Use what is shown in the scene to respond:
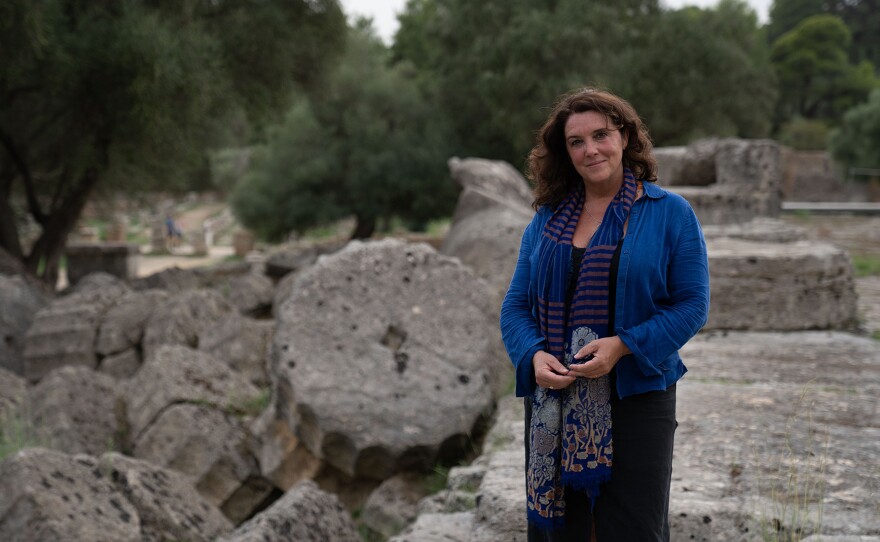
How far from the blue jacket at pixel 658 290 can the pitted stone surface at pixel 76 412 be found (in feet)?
14.1

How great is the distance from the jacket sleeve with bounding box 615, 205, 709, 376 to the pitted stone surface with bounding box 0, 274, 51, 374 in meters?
7.76

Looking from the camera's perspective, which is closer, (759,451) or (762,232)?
(759,451)

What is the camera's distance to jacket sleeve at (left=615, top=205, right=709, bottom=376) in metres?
1.93

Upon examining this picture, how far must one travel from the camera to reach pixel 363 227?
20.8 metres

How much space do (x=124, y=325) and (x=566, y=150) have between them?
712cm

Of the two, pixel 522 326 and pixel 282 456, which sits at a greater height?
pixel 522 326

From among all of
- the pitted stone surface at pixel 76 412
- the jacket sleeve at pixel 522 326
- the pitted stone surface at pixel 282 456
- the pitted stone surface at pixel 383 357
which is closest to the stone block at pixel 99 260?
the pitted stone surface at pixel 76 412

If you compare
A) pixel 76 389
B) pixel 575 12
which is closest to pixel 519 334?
pixel 76 389

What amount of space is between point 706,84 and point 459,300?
53.9 feet

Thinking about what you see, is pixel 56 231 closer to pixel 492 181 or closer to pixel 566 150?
pixel 492 181

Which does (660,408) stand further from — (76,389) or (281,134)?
(281,134)

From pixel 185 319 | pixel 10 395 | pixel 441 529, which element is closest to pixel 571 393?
pixel 441 529

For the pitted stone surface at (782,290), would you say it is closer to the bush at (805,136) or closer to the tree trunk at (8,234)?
the tree trunk at (8,234)

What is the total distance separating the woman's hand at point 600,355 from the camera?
1.93 metres
